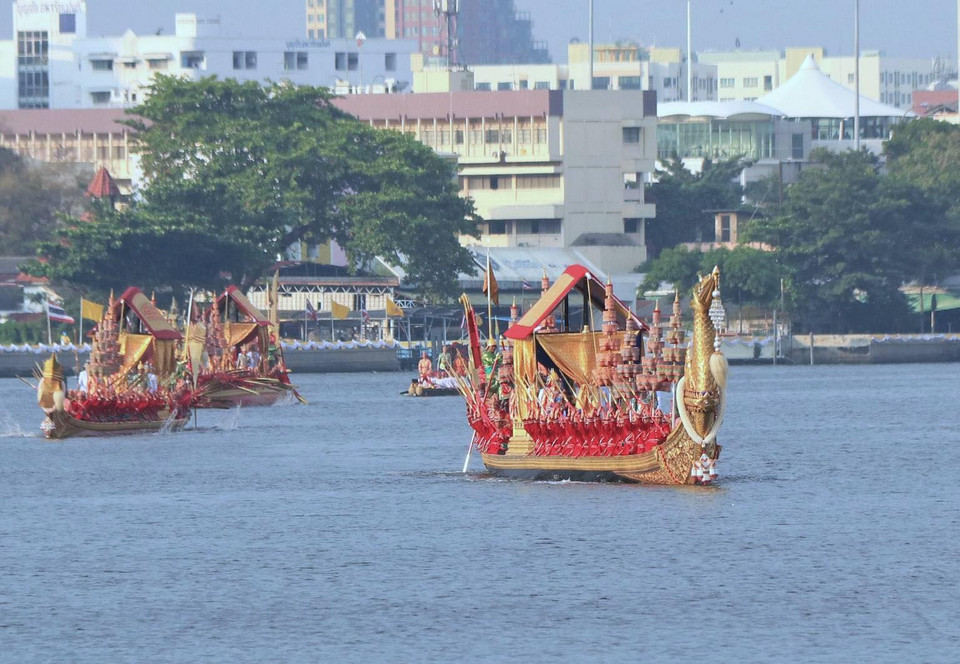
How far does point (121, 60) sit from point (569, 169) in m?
63.3

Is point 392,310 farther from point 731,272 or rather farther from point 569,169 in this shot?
point 569,169

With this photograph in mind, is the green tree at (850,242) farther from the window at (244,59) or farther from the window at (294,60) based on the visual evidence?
the window at (244,59)

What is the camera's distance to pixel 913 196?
422ft

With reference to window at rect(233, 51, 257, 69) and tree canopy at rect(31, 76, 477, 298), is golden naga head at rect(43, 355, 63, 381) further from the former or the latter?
window at rect(233, 51, 257, 69)

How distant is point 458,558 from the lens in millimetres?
38844

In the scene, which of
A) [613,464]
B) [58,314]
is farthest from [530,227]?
[613,464]

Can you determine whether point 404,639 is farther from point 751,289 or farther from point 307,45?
point 307,45

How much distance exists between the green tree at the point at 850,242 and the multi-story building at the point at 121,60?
75.5 meters

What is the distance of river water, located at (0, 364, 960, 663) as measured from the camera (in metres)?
31.3

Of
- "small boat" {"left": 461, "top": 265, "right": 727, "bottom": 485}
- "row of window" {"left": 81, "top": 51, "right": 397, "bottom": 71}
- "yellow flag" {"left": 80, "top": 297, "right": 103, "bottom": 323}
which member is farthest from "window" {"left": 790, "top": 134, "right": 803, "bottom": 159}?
"small boat" {"left": 461, "top": 265, "right": 727, "bottom": 485}

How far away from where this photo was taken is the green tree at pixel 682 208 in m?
158

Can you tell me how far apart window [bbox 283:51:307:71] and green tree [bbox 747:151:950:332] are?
252 ft

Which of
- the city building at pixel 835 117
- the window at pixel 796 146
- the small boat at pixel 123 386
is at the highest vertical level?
the city building at pixel 835 117

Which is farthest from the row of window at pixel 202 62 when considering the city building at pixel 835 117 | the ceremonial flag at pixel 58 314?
the ceremonial flag at pixel 58 314
